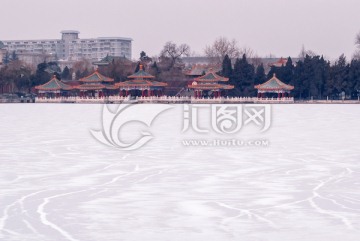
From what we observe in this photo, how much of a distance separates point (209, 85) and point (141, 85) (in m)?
7.19

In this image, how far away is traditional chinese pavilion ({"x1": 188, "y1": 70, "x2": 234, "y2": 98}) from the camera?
3211 inches

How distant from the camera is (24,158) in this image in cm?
1805

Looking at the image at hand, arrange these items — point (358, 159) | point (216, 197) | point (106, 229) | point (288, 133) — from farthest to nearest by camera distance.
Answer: point (288, 133) → point (358, 159) → point (216, 197) → point (106, 229)

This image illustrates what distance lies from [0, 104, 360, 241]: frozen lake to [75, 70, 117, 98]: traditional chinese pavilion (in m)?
66.1

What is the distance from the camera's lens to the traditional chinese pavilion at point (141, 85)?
84400mm

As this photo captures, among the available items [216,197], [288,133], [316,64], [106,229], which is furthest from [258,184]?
[316,64]

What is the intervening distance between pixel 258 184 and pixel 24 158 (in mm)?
6469

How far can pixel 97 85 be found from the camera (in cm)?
8712

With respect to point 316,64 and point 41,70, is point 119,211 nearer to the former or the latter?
point 316,64

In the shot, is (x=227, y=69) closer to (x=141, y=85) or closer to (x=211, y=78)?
(x=211, y=78)

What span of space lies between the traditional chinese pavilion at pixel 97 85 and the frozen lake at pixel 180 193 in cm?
6609

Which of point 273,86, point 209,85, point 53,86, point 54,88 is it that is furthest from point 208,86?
point 53,86

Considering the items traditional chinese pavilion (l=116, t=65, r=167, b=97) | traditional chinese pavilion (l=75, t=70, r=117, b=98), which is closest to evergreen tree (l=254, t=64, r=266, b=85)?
traditional chinese pavilion (l=116, t=65, r=167, b=97)

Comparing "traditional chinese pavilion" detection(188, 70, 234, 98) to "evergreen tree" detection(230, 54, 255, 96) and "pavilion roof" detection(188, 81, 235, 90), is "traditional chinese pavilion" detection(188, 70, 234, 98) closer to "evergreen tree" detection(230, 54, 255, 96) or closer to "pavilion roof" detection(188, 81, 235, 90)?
"pavilion roof" detection(188, 81, 235, 90)
